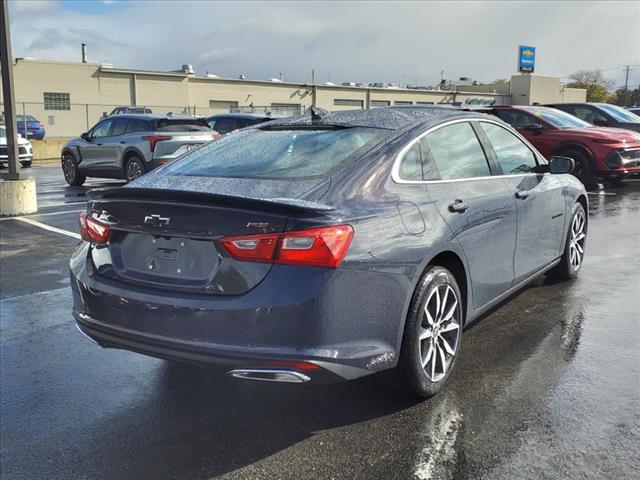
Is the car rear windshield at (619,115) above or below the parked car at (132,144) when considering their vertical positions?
above

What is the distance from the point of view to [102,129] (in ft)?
49.9

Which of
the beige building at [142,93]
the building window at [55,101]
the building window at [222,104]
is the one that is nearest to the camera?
the beige building at [142,93]

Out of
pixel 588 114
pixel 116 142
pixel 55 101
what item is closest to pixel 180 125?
pixel 116 142

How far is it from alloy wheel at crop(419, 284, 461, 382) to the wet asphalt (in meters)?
0.19

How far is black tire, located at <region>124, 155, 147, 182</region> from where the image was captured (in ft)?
46.1

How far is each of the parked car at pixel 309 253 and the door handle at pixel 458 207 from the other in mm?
13

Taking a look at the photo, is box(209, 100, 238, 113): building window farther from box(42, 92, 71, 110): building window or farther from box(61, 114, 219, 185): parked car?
box(61, 114, 219, 185): parked car

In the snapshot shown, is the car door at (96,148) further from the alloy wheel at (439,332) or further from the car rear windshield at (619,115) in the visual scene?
the alloy wheel at (439,332)

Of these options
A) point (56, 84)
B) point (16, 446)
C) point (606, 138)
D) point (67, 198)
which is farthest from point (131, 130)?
point (56, 84)

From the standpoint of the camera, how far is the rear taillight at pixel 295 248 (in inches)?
113

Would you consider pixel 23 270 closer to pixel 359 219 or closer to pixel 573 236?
pixel 359 219

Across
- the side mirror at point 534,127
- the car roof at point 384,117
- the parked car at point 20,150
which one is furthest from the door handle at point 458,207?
the parked car at point 20,150

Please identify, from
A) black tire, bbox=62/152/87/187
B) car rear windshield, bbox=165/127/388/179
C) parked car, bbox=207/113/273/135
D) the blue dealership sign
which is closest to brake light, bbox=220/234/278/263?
car rear windshield, bbox=165/127/388/179

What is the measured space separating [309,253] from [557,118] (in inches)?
464
